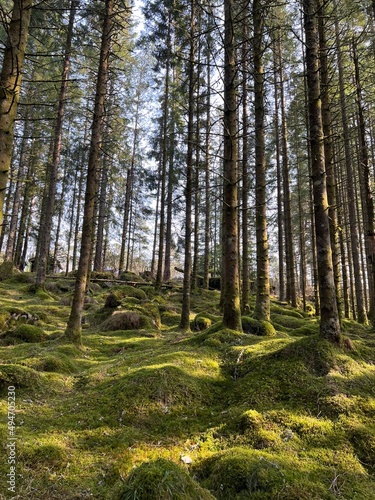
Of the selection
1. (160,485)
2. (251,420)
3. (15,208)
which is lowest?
(251,420)

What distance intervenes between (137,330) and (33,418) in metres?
6.47

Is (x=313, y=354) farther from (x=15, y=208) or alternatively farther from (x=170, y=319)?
(x=15, y=208)

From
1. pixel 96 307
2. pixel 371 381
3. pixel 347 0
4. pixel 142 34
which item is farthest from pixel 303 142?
pixel 371 381

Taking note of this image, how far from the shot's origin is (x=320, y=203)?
15.7 ft

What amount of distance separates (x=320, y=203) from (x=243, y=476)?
3721 mm

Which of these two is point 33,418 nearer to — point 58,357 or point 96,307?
point 58,357

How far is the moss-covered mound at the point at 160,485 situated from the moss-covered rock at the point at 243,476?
1.40 ft

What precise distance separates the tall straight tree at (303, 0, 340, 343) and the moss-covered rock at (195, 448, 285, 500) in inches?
90.1

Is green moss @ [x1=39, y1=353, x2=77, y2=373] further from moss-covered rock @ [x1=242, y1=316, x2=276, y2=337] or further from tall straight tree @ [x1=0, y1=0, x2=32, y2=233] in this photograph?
moss-covered rock @ [x1=242, y1=316, x2=276, y2=337]

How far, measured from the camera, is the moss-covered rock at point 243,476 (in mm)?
2436

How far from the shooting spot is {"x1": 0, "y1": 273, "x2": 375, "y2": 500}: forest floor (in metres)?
2.50

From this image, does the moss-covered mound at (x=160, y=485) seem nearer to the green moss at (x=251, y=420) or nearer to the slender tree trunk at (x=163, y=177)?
the green moss at (x=251, y=420)

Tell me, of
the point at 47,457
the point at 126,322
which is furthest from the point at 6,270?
the point at 47,457

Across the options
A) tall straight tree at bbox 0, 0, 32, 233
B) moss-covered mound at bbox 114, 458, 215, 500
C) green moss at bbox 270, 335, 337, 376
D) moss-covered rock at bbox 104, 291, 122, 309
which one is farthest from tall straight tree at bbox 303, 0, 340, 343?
moss-covered rock at bbox 104, 291, 122, 309
